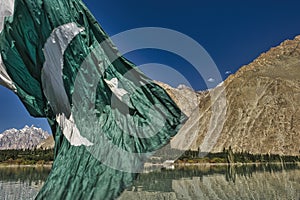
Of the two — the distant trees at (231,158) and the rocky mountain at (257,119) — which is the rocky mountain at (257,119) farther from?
the distant trees at (231,158)

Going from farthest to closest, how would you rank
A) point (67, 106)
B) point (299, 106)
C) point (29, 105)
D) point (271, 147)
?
point (299, 106)
point (271, 147)
point (29, 105)
point (67, 106)

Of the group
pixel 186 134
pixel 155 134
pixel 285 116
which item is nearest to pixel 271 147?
pixel 285 116

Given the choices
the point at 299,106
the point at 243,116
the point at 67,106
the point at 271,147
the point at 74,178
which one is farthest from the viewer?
the point at 243,116

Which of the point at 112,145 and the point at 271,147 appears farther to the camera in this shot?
the point at 271,147

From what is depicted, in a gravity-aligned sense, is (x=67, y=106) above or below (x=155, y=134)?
above

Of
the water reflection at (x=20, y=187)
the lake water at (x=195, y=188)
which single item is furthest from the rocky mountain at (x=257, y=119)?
the water reflection at (x=20, y=187)

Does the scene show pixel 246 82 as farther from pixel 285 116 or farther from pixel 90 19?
pixel 90 19

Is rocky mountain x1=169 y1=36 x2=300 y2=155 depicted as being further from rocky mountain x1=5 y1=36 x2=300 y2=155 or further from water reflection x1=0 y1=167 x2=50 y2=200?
water reflection x1=0 y1=167 x2=50 y2=200

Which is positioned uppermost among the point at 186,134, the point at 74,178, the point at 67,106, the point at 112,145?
the point at 186,134
